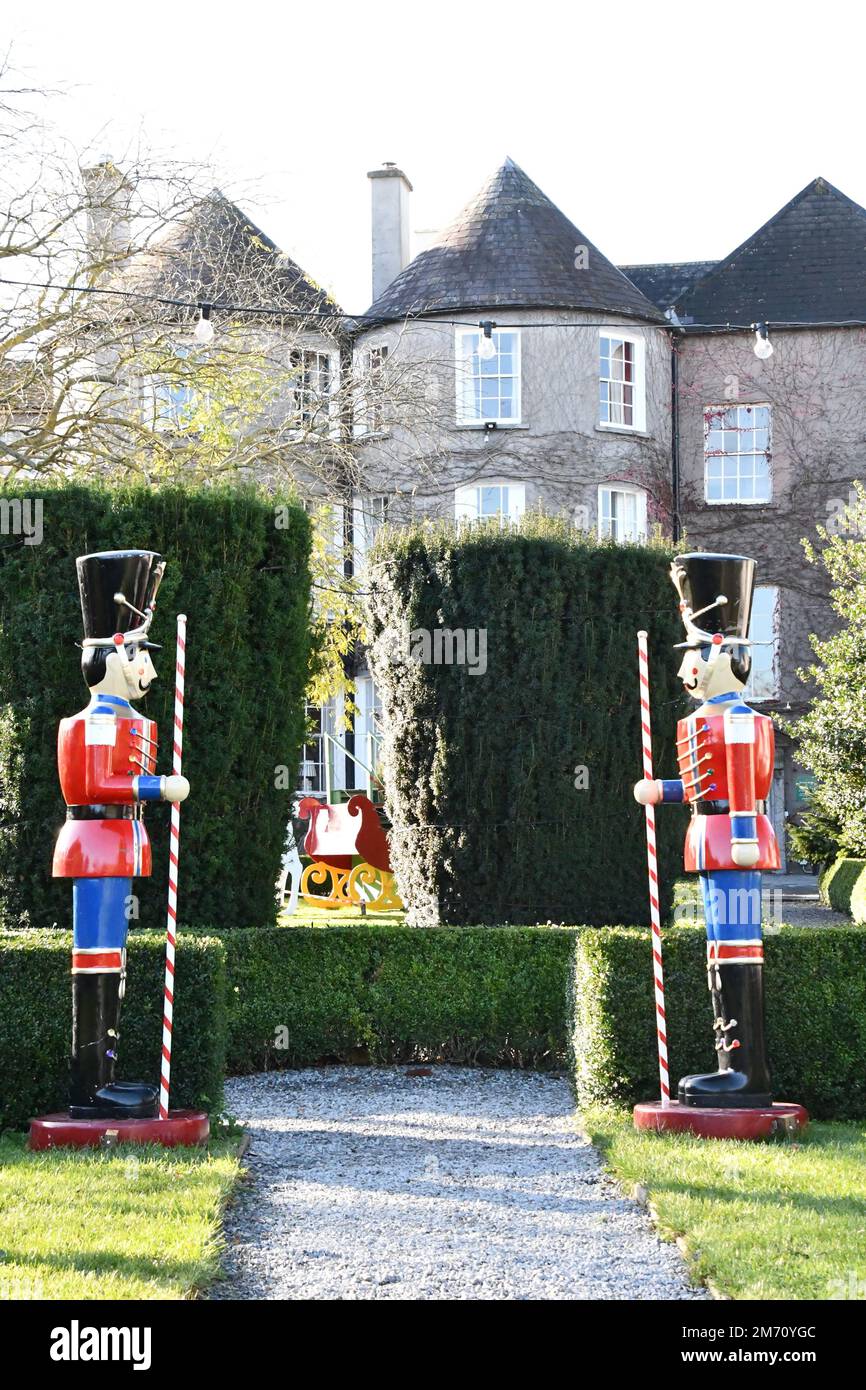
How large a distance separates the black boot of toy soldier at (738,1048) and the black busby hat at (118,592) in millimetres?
3478

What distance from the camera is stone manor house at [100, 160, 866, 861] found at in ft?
87.7

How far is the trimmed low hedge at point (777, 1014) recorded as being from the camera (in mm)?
8484

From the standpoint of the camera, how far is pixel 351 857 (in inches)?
743

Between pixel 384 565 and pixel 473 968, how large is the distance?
13.0ft

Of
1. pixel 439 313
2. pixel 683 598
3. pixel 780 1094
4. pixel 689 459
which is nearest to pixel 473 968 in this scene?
pixel 780 1094

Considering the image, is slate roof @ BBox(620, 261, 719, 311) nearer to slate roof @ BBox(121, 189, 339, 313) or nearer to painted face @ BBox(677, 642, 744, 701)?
slate roof @ BBox(121, 189, 339, 313)

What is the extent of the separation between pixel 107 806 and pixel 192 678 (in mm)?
2788

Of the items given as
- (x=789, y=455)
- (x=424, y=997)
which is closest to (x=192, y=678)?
(x=424, y=997)

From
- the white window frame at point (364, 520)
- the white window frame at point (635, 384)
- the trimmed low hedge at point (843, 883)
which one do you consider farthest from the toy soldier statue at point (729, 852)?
the white window frame at point (635, 384)

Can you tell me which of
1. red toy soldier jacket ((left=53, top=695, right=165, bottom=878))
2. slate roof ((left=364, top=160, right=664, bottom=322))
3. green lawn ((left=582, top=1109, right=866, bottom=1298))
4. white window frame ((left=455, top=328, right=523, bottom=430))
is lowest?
green lawn ((left=582, top=1109, right=866, bottom=1298))

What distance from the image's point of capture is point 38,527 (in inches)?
415

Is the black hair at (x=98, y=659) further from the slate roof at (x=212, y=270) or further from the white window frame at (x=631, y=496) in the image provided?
the white window frame at (x=631, y=496)

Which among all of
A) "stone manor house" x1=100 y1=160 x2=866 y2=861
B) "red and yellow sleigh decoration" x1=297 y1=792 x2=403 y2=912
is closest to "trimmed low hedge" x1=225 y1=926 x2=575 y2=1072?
"red and yellow sleigh decoration" x1=297 y1=792 x2=403 y2=912

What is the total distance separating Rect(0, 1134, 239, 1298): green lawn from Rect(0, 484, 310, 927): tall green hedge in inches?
114
